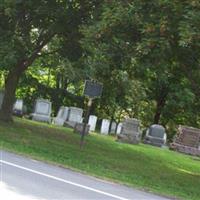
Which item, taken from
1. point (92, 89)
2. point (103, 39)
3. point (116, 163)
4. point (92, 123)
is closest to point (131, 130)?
point (92, 123)

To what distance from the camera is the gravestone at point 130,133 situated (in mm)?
28812

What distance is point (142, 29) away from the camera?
15.8 metres

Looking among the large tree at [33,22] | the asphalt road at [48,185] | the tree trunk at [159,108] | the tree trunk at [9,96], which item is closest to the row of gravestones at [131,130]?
the tree trunk at [9,96]

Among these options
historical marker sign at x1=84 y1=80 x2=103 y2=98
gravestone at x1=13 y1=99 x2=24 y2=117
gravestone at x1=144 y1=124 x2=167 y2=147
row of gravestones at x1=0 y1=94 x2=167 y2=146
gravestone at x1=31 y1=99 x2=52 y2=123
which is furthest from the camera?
gravestone at x1=13 y1=99 x2=24 y2=117

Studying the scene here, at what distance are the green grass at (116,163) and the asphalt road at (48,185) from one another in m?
1.09

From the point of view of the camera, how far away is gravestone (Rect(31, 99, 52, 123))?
115 feet

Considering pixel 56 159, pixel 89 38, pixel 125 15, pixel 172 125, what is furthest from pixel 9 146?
pixel 172 125

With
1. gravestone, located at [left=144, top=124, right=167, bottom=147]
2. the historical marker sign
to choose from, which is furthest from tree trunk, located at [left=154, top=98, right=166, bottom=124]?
the historical marker sign

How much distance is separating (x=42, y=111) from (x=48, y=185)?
24.6 m

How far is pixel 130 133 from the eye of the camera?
2897 cm

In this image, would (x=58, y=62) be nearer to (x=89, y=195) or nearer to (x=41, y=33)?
(x=41, y=33)

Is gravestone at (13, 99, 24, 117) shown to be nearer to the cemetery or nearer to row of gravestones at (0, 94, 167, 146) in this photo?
row of gravestones at (0, 94, 167, 146)

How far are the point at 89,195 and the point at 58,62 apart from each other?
14.5 metres

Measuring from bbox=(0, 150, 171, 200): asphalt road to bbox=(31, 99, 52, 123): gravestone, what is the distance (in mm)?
19778
